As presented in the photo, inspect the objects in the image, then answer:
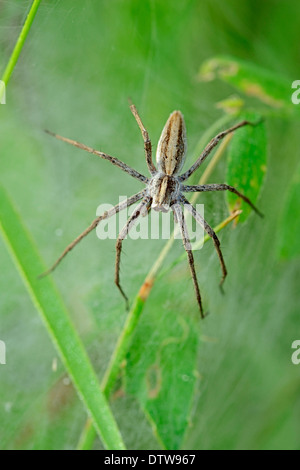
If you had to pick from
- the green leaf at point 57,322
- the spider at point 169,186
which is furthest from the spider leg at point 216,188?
the green leaf at point 57,322

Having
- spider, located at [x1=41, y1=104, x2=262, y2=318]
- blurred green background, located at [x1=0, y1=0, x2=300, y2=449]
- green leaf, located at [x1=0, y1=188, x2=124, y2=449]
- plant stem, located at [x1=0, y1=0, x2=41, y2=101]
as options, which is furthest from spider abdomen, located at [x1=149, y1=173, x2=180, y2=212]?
plant stem, located at [x1=0, y1=0, x2=41, y2=101]

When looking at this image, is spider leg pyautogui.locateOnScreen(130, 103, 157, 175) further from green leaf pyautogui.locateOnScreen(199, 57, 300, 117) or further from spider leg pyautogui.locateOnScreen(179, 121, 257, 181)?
green leaf pyautogui.locateOnScreen(199, 57, 300, 117)

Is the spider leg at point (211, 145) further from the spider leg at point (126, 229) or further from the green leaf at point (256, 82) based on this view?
the green leaf at point (256, 82)

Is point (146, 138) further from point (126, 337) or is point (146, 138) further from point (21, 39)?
point (126, 337)

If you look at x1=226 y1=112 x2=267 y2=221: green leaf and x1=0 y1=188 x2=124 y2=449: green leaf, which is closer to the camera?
x1=0 y1=188 x2=124 y2=449: green leaf

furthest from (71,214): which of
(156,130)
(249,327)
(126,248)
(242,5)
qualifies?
(242,5)
